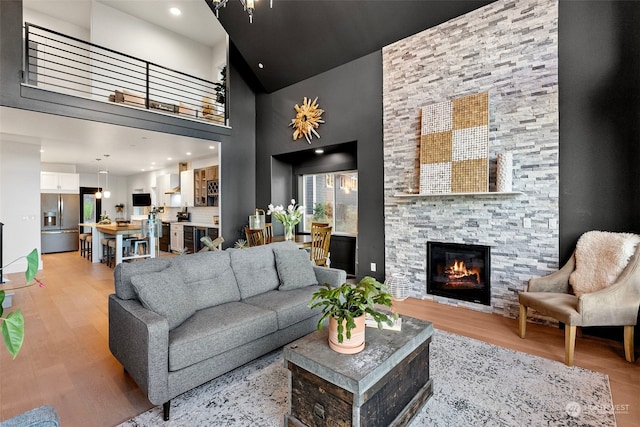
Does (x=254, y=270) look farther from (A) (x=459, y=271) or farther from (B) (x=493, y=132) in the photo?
(B) (x=493, y=132)

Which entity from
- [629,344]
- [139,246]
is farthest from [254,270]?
[139,246]

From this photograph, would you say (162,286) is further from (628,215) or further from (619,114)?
(619,114)

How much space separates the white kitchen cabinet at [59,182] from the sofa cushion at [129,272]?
8.89 metres

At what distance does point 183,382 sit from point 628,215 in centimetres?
423

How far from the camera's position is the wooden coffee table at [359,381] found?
1.48m

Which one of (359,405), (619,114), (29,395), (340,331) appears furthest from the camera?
(619,114)

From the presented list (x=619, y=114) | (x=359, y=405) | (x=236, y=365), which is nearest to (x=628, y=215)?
(x=619, y=114)

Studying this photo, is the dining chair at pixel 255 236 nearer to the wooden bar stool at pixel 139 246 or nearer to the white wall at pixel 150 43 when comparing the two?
the wooden bar stool at pixel 139 246

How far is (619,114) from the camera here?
2988 mm

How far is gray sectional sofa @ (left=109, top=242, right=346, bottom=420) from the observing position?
1.87 m

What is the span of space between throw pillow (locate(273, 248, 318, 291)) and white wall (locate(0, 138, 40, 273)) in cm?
598

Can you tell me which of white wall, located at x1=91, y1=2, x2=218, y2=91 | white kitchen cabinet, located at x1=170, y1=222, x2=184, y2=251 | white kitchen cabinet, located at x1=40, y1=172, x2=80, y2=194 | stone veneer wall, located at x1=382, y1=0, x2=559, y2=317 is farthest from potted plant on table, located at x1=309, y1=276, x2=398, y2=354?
white kitchen cabinet, located at x1=40, y1=172, x2=80, y2=194

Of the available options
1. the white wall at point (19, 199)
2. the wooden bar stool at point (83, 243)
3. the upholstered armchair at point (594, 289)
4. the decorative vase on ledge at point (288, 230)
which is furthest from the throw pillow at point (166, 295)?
the wooden bar stool at point (83, 243)

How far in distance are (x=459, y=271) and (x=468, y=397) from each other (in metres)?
2.18
